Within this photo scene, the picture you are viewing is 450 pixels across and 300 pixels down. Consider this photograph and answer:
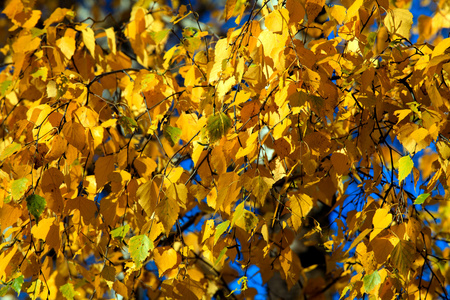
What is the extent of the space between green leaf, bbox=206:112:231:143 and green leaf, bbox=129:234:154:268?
0.79 ft

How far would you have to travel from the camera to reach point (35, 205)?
0.83 meters

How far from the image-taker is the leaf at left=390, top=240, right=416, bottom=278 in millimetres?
788

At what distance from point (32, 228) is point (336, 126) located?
82 centimetres

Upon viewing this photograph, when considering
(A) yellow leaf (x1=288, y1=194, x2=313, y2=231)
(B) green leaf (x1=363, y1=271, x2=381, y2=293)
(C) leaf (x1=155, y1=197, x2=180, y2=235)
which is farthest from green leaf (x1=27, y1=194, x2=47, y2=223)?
(B) green leaf (x1=363, y1=271, x2=381, y2=293)

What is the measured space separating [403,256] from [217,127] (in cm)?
41

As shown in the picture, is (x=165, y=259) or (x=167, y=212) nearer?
(x=167, y=212)

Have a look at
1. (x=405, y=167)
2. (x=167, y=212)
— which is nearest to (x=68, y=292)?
(x=167, y=212)

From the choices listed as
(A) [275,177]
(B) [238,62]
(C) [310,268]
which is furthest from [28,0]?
(C) [310,268]

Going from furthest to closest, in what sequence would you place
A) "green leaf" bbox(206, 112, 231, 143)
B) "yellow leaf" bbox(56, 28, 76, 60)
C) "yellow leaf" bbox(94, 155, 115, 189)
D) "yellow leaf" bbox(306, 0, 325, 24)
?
1. "yellow leaf" bbox(56, 28, 76, 60)
2. "yellow leaf" bbox(94, 155, 115, 189)
3. "yellow leaf" bbox(306, 0, 325, 24)
4. "green leaf" bbox(206, 112, 231, 143)

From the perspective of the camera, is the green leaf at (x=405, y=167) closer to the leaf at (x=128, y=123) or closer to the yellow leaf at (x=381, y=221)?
the yellow leaf at (x=381, y=221)

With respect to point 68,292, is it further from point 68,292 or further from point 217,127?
point 217,127

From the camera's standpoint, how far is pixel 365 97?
89 centimetres

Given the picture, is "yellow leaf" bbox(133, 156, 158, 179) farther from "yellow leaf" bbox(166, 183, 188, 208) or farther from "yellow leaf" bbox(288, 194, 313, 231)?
"yellow leaf" bbox(288, 194, 313, 231)

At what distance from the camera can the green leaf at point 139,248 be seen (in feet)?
2.60
